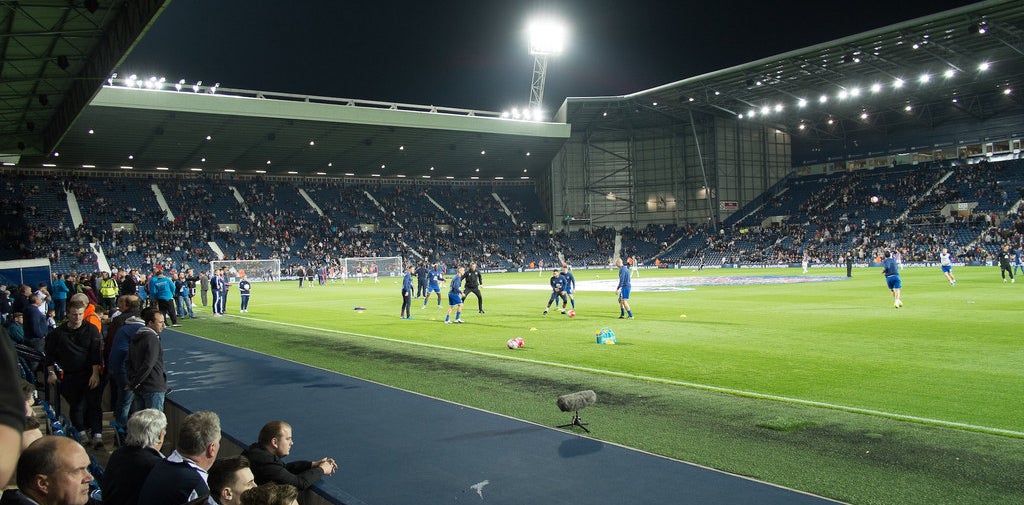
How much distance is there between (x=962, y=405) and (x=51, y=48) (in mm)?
24644

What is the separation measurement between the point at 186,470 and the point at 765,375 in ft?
31.0

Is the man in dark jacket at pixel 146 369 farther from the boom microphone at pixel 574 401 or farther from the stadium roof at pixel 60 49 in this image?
the stadium roof at pixel 60 49

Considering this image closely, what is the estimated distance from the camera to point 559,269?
30.5 metres

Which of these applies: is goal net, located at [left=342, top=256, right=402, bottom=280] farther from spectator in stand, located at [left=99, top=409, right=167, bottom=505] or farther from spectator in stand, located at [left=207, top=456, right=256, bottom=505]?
spectator in stand, located at [left=207, top=456, right=256, bottom=505]

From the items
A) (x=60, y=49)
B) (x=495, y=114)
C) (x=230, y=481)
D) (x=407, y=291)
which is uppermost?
(x=495, y=114)

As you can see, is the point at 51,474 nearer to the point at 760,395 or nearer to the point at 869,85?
the point at 760,395

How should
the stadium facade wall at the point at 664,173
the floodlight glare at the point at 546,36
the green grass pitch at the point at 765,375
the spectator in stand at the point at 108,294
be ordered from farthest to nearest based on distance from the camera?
the stadium facade wall at the point at 664,173 < the floodlight glare at the point at 546,36 < the spectator in stand at the point at 108,294 < the green grass pitch at the point at 765,375

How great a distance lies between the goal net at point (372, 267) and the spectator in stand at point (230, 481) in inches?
2116

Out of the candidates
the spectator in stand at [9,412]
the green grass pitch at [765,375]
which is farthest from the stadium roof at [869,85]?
the spectator in stand at [9,412]

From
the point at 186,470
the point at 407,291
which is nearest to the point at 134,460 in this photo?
the point at 186,470

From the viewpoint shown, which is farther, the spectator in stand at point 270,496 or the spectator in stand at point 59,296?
the spectator in stand at point 59,296

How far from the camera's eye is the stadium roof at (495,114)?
145ft

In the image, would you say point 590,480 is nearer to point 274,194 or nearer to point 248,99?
point 248,99

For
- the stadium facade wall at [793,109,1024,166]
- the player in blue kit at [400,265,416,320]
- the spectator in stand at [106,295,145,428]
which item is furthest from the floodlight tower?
the spectator in stand at [106,295,145,428]
